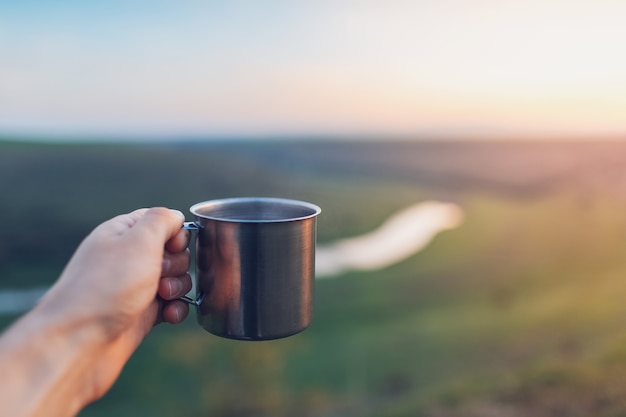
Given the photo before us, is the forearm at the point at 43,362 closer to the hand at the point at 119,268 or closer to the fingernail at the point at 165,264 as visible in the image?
the hand at the point at 119,268

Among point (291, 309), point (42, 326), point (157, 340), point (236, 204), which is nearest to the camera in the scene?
point (42, 326)

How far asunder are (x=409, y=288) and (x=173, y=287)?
17.7ft

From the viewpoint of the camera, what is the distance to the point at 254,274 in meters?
0.90

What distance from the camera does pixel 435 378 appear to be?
4590 millimetres

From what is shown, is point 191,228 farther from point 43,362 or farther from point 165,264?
point 43,362

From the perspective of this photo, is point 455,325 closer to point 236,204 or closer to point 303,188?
point 303,188

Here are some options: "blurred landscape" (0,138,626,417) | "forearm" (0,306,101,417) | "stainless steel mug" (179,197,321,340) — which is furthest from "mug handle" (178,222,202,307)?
"blurred landscape" (0,138,626,417)

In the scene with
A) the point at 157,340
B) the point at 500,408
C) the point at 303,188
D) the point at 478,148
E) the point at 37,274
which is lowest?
the point at 157,340

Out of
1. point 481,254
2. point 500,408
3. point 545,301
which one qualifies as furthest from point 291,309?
point 481,254

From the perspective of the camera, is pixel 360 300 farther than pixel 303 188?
Yes

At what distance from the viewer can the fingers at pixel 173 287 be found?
994mm

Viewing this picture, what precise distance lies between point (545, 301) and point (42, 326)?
5.74 meters

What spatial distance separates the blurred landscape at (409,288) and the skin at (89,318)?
2858 millimetres

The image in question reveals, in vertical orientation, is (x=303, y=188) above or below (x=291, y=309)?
below
